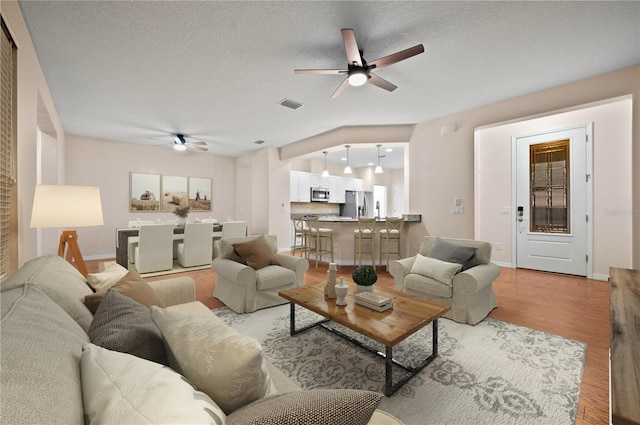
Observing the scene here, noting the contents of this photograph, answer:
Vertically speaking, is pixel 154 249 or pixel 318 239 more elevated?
pixel 318 239

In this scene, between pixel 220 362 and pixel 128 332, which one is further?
pixel 128 332

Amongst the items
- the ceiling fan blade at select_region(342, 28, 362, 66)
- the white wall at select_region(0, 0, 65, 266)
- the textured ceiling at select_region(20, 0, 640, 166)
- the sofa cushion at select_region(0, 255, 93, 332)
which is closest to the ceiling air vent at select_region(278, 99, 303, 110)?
the textured ceiling at select_region(20, 0, 640, 166)

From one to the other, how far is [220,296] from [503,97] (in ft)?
16.1

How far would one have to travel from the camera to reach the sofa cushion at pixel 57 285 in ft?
3.48

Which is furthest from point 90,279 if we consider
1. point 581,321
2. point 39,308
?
point 581,321

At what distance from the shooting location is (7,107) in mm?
1862

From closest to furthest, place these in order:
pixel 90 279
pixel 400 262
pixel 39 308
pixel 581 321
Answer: pixel 39 308 → pixel 90 279 → pixel 581 321 → pixel 400 262

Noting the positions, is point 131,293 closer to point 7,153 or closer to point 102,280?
point 102,280

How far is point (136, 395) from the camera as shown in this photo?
540 millimetres

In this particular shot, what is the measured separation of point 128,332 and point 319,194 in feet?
24.8

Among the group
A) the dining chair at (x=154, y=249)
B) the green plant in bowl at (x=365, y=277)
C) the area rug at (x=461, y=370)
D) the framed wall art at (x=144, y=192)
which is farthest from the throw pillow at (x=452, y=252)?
the framed wall art at (x=144, y=192)

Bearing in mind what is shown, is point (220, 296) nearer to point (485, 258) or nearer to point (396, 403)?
point (396, 403)

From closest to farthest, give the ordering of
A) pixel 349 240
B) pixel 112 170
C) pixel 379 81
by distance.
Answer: pixel 379 81
pixel 349 240
pixel 112 170

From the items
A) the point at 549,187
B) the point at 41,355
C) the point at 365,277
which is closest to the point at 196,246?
the point at 365,277
